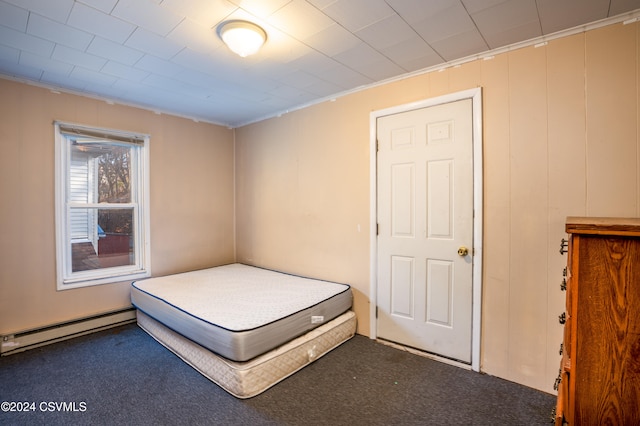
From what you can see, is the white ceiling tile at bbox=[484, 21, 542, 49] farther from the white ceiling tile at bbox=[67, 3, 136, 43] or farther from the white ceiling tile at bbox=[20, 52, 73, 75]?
the white ceiling tile at bbox=[20, 52, 73, 75]

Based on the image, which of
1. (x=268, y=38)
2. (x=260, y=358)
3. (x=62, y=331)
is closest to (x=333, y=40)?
(x=268, y=38)

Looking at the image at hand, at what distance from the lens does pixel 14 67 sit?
2424 mm

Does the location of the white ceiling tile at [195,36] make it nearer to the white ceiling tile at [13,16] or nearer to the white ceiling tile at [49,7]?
the white ceiling tile at [49,7]

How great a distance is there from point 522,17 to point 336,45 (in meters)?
1.14

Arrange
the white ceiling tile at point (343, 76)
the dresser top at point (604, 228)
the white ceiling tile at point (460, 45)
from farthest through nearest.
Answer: the white ceiling tile at point (343, 76), the white ceiling tile at point (460, 45), the dresser top at point (604, 228)

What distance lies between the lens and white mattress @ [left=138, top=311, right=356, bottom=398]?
Result: 2039 millimetres

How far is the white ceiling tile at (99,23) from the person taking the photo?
5.69 feet

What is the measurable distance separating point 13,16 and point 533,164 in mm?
3392

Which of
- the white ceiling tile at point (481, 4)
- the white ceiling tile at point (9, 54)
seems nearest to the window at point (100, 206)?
the white ceiling tile at point (9, 54)

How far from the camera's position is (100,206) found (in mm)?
3209

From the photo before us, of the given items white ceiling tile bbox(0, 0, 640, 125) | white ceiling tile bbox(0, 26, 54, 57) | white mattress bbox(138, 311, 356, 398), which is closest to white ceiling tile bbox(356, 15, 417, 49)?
white ceiling tile bbox(0, 0, 640, 125)

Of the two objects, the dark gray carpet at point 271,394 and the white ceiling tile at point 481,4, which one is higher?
the white ceiling tile at point 481,4

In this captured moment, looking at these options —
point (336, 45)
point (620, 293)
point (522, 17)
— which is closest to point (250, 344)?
point (620, 293)

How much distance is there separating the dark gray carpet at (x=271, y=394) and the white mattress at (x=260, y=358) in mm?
59
